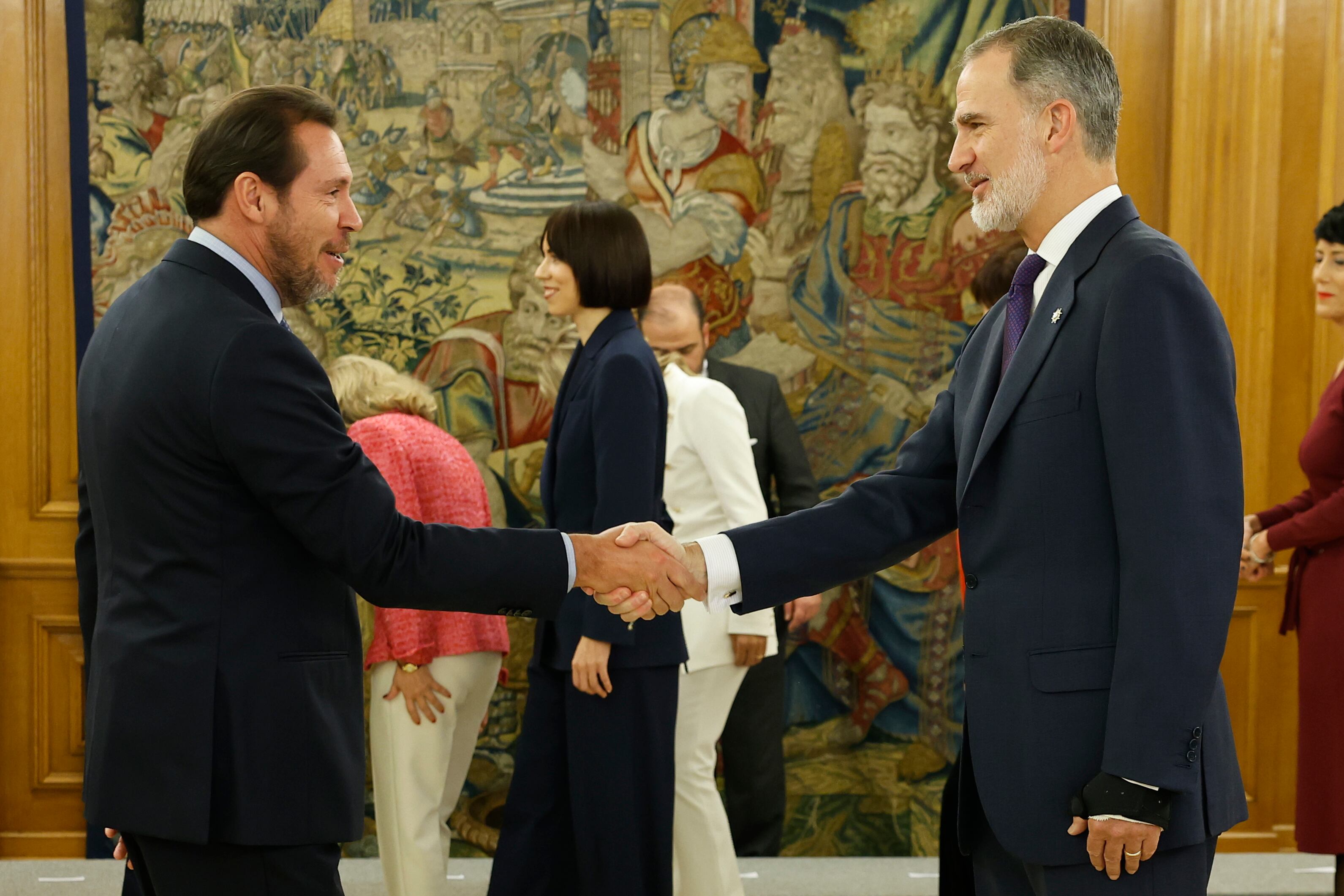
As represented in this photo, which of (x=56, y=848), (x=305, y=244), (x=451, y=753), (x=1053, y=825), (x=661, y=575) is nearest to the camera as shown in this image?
(x=1053, y=825)

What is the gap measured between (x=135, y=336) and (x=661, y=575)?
1230 mm

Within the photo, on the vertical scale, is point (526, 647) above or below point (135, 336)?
below

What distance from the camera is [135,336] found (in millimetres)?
2059

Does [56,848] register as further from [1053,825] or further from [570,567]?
[1053,825]

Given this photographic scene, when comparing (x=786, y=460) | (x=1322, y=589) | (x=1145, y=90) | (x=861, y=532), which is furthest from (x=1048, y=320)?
(x=1145, y=90)

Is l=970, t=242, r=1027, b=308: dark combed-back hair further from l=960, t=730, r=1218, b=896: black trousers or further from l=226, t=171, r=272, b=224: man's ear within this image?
l=226, t=171, r=272, b=224: man's ear

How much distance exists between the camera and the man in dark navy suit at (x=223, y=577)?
1.96 metres

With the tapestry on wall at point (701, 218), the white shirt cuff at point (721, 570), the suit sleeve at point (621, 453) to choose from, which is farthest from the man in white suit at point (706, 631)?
the white shirt cuff at point (721, 570)

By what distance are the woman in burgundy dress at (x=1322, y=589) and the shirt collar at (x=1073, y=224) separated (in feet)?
7.47

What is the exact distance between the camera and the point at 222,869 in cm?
198

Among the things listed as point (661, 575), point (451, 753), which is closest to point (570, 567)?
point (661, 575)

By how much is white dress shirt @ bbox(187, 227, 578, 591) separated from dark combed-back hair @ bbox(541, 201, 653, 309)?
152cm

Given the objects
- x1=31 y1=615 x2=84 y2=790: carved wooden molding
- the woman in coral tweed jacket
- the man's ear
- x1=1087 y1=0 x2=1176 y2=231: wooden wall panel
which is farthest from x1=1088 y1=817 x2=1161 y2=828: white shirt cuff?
x1=31 y1=615 x2=84 y2=790: carved wooden molding

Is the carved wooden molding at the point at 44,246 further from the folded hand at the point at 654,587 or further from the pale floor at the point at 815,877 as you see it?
the folded hand at the point at 654,587
